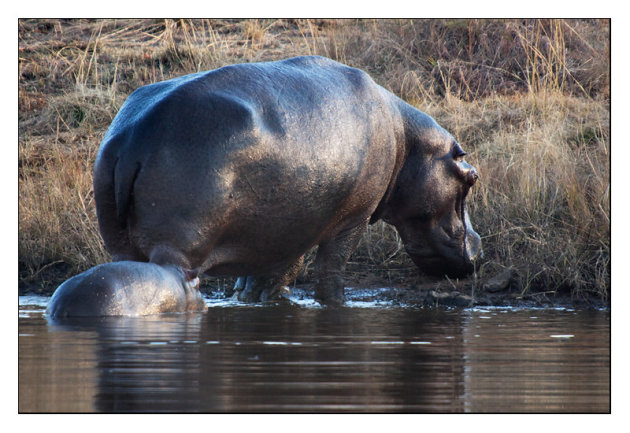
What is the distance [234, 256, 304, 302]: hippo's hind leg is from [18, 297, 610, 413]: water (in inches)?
46.7

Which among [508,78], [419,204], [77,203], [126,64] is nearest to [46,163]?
[77,203]

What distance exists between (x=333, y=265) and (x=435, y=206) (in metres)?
0.89

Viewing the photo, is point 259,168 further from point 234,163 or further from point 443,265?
point 443,265

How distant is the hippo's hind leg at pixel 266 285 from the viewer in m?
6.70

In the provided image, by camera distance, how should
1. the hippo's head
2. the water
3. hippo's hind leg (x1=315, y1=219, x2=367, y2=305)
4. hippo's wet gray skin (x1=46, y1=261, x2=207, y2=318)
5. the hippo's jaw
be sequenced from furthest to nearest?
the hippo's jaw → the hippo's head → hippo's hind leg (x1=315, y1=219, x2=367, y2=305) → hippo's wet gray skin (x1=46, y1=261, x2=207, y2=318) → the water

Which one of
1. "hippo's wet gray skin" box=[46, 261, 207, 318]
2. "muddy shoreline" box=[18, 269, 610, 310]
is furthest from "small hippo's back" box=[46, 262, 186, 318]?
"muddy shoreline" box=[18, 269, 610, 310]

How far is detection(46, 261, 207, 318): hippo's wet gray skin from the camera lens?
471cm

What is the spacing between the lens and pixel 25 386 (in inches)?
127

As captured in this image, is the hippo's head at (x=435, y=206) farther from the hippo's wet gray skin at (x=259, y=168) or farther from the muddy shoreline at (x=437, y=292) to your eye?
the muddy shoreline at (x=437, y=292)

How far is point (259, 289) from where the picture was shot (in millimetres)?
6750

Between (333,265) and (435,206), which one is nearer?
(333,265)

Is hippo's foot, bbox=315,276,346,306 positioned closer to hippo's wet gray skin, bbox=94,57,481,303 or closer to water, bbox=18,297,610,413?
hippo's wet gray skin, bbox=94,57,481,303

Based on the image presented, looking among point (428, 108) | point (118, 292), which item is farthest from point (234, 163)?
point (428, 108)

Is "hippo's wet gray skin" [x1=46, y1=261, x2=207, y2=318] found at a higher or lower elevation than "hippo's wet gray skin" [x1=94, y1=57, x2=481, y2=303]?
lower
